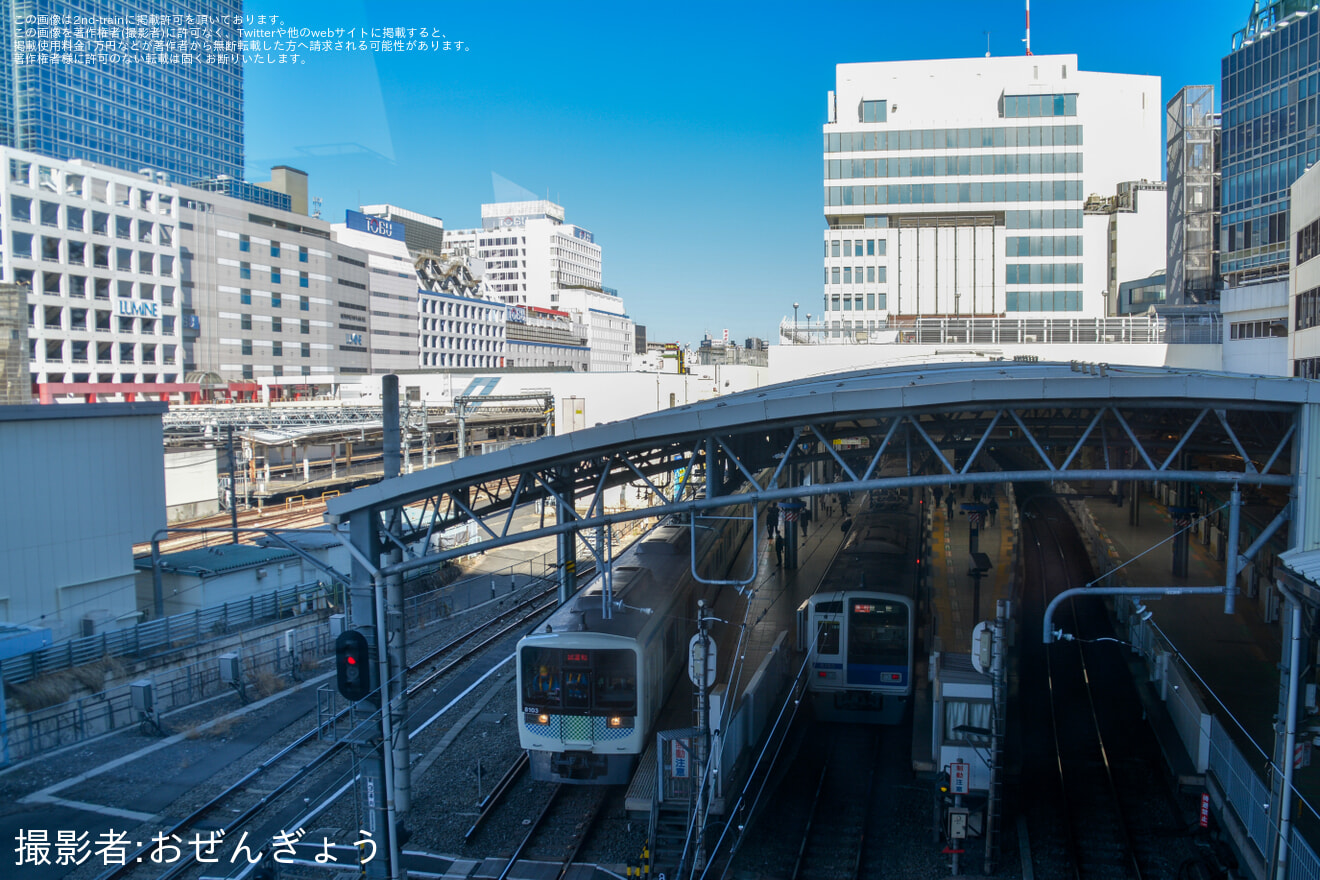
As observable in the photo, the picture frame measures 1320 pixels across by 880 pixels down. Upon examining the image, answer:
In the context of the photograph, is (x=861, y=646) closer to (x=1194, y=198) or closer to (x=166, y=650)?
(x=166, y=650)

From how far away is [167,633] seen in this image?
1554 cm

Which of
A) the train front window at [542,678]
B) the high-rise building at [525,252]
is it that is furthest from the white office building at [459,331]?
the train front window at [542,678]

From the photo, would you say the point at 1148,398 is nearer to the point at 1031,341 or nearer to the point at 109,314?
the point at 1031,341

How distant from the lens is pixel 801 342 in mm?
34656

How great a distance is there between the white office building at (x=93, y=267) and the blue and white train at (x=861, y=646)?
29.9 metres

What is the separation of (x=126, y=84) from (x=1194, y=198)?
69.4 metres

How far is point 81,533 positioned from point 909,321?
33.5 meters

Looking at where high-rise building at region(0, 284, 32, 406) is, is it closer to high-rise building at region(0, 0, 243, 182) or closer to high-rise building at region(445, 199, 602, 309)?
high-rise building at region(0, 0, 243, 182)

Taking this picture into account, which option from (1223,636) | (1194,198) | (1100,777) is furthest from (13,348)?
(1194,198)

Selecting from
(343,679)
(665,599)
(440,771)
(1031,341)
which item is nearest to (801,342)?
(1031,341)

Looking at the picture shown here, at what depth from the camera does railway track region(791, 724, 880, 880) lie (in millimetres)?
9734

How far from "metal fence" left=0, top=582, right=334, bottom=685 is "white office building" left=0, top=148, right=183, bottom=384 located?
19.8 m

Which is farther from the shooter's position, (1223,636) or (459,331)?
(459,331)

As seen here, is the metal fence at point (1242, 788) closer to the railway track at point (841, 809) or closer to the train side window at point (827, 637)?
the railway track at point (841, 809)
